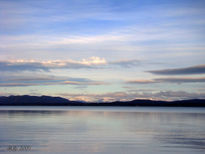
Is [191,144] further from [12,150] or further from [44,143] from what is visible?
[12,150]

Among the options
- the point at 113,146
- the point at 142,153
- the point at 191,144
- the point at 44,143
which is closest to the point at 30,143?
the point at 44,143

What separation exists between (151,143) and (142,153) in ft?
16.7

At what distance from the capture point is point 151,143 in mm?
26609

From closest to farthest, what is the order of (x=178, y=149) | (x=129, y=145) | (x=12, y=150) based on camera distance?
1. (x=12, y=150)
2. (x=178, y=149)
3. (x=129, y=145)

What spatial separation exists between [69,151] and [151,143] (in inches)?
320

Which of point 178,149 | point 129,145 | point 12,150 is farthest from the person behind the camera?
point 129,145

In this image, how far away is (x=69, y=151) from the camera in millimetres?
21812

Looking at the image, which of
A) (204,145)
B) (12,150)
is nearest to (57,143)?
(12,150)

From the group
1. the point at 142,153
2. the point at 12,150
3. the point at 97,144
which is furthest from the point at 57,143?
the point at 142,153

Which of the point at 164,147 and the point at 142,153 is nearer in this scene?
the point at 142,153

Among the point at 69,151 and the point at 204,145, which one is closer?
the point at 69,151

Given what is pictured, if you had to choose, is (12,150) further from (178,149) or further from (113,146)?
(178,149)

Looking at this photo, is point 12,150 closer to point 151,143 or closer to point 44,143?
point 44,143

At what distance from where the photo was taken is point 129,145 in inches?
990
